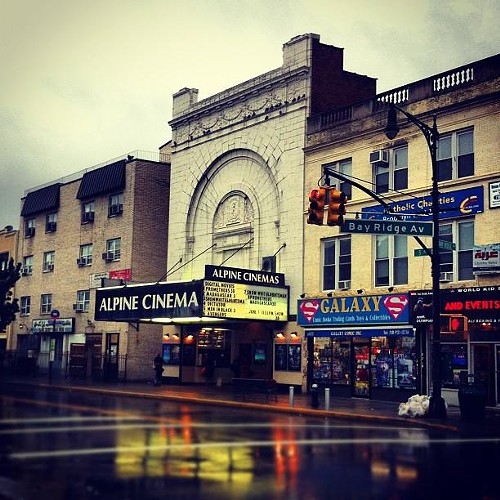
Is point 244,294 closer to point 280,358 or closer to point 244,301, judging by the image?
point 244,301

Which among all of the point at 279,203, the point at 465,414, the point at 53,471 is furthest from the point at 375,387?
the point at 53,471

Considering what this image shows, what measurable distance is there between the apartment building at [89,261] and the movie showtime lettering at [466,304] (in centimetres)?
1877

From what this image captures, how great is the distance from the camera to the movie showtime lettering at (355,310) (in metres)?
30.5

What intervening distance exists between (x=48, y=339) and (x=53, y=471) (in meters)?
43.7

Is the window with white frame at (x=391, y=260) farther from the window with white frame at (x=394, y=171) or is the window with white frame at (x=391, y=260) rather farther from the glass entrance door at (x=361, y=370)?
the glass entrance door at (x=361, y=370)

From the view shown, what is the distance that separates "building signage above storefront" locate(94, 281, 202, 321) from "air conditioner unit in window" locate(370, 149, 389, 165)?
31.1 feet

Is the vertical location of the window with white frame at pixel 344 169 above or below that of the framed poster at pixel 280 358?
above

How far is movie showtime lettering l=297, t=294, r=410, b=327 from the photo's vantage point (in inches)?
1201

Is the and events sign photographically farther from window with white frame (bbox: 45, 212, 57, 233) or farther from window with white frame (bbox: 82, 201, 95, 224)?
window with white frame (bbox: 45, 212, 57, 233)

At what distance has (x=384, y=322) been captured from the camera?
3102cm

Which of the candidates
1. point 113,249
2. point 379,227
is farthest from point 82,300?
point 379,227

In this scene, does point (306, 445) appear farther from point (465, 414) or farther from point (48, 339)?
point (48, 339)

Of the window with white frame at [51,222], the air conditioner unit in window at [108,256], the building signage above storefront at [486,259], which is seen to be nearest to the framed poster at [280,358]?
the building signage above storefront at [486,259]

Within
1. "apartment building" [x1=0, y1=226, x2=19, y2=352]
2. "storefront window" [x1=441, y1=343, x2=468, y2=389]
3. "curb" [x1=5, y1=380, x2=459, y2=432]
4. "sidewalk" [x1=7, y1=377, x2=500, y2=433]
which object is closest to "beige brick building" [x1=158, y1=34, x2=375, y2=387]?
"sidewalk" [x1=7, y1=377, x2=500, y2=433]
